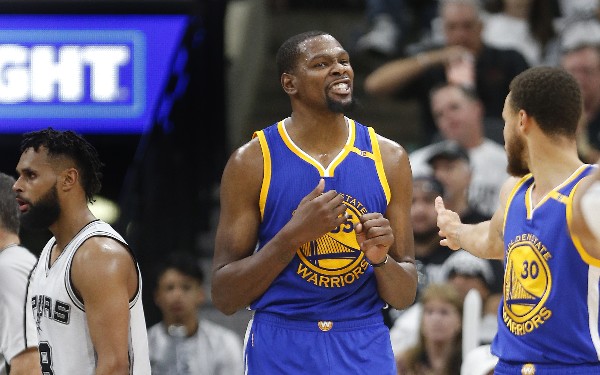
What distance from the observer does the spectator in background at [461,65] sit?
9188 mm

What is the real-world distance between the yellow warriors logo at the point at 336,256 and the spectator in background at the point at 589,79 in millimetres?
4424

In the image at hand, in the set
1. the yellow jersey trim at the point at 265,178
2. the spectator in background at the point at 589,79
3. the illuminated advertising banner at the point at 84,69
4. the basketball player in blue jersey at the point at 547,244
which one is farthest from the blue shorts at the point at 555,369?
the illuminated advertising banner at the point at 84,69

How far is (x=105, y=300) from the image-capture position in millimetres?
4508

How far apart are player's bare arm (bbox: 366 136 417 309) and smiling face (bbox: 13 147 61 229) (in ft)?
4.26

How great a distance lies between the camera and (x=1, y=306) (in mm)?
A: 5441

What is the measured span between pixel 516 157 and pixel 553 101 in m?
0.32

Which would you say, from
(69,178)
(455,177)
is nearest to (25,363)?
(69,178)

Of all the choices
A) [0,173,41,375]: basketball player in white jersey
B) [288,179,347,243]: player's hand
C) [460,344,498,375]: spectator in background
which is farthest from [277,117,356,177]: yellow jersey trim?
[460,344,498,375]: spectator in background

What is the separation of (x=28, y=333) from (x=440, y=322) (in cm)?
310

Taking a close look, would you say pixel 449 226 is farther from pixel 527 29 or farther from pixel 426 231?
pixel 527 29

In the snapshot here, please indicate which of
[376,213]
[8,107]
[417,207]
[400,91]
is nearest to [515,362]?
[376,213]

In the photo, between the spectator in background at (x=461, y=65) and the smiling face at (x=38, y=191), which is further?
the spectator in background at (x=461, y=65)

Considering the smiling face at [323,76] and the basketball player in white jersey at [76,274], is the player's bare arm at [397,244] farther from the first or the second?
the basketball player in white jersey at [76,274]

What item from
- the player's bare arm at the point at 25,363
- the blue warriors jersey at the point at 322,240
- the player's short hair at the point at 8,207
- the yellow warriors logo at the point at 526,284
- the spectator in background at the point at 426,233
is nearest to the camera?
the yellow warriors logo at the point at 526,284
